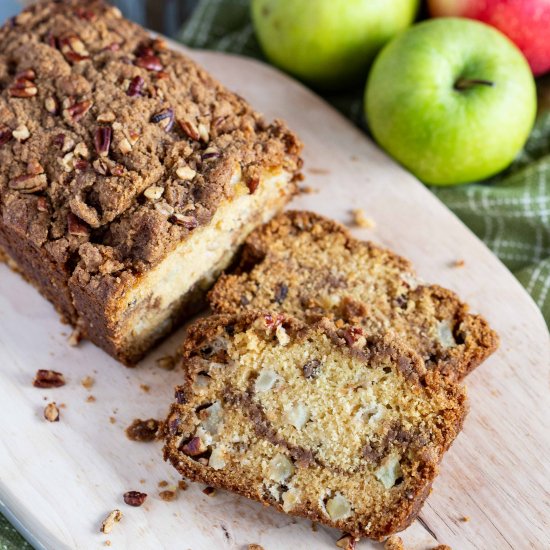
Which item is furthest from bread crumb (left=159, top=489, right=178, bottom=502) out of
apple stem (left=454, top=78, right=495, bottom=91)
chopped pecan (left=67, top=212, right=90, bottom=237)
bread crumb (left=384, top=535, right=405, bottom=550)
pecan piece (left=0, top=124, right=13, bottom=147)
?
apple stem (left=454, top=78, right=495, bottom=91)

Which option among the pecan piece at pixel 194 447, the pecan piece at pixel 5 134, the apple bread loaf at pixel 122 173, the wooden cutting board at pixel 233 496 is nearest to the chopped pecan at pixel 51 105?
the apple bread loaf at pixel 122 173

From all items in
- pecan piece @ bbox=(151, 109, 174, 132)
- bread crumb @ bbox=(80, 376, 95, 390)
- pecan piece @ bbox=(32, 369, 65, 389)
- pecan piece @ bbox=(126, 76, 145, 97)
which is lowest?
bread crumb @ bbox=(80, 376, 95, 390)

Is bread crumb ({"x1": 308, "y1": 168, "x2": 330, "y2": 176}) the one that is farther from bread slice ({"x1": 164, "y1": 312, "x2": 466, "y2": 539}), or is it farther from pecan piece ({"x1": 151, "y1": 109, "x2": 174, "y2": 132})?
bread slice ({"x1": 164, "y1": 312, "x2": 466, "y2": 539})

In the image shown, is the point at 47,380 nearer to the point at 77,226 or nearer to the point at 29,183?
the point at 77,226

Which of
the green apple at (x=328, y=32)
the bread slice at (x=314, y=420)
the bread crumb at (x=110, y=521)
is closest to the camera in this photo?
the bread slice at (x=314, y=420)

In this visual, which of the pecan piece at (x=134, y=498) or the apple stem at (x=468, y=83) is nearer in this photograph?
the pecan piece at (x=134, y=498)

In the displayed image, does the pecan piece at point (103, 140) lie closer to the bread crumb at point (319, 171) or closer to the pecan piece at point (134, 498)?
the bread crumb at point (319, 171)
